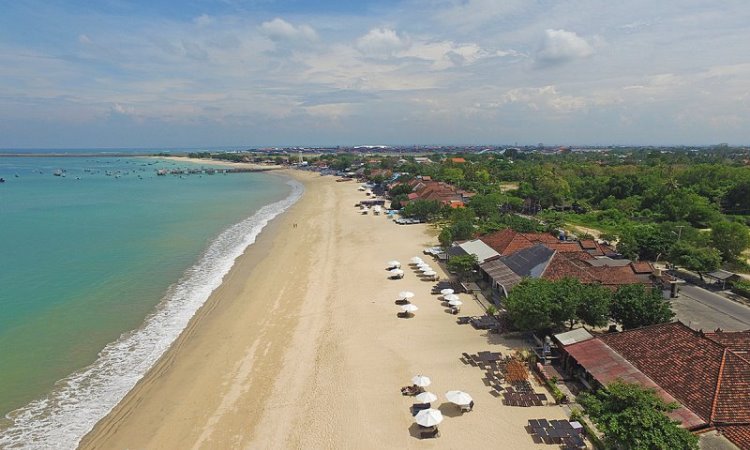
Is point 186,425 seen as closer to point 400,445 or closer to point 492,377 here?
point 400,445

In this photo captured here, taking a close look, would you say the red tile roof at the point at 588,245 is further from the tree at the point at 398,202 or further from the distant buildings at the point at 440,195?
the tree at the point at 398,202

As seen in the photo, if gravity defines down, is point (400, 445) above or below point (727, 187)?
below

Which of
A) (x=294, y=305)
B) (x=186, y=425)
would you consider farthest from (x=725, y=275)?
(x=186, y=425)

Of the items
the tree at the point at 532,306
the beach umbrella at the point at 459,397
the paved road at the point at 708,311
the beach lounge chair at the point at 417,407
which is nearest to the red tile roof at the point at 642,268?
the paved road at the point at 708,311

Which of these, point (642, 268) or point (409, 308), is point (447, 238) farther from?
point (642, 268)

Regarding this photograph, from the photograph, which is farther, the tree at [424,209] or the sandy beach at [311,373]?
the tree at [424,209]

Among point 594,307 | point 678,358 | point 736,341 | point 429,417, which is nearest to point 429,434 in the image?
point 429,417
